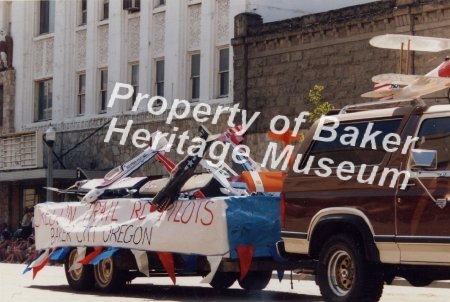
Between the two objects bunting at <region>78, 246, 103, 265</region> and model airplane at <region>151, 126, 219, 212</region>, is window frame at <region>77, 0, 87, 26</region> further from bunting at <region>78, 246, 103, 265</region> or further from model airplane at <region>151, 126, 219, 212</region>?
model airplane at <region>151, 126, 219, 212</region>

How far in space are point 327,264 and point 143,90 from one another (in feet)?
74.9

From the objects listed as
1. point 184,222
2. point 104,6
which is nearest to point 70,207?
point 184,222

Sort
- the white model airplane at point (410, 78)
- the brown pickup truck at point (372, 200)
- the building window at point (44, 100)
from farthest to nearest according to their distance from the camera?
the building window at point (44, 100) → the white model airplane at point (410, 78) → the brown pickup truck at point (372, 200)

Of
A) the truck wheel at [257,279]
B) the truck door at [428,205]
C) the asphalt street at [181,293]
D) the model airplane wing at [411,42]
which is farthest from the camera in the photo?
the truck wheel at [257,279]

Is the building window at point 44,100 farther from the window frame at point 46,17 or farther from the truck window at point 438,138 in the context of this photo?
the truck window at point 438,138

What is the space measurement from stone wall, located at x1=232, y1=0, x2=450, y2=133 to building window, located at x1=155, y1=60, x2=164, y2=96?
13.0 feet

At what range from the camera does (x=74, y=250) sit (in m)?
18.2

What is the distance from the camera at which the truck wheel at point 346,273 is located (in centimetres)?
1279

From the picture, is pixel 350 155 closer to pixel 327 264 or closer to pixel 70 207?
pixel 327 264

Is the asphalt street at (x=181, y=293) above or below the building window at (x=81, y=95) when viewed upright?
below

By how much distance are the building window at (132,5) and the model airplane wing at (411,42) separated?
74.9 feet

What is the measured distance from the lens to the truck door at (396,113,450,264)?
38.7 feet

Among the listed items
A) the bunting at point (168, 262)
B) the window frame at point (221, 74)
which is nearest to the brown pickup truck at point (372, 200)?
the bunting at point (168, 262)

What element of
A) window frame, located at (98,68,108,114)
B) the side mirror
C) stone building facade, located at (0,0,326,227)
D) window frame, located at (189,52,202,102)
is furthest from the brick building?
the side mirror
